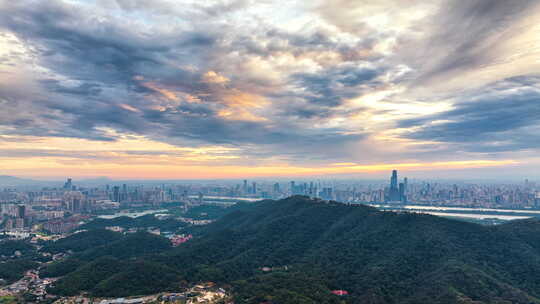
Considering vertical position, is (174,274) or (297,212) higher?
(297,212)

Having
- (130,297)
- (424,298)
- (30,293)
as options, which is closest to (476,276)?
(424,298)

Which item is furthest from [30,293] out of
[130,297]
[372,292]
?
[372,292]

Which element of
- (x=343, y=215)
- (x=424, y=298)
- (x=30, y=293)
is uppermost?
(x=343, y=215)

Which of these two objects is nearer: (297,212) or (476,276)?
(476,276)

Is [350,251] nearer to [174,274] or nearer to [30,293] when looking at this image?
[174,274]

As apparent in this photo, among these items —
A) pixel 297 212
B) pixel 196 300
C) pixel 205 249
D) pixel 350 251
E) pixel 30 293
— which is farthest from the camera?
pixel 297 212

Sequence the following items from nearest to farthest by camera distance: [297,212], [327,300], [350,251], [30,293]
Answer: [327,300] < [30,293] < [350,251] < [297,212]

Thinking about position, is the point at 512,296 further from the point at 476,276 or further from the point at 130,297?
the point at 130,297
